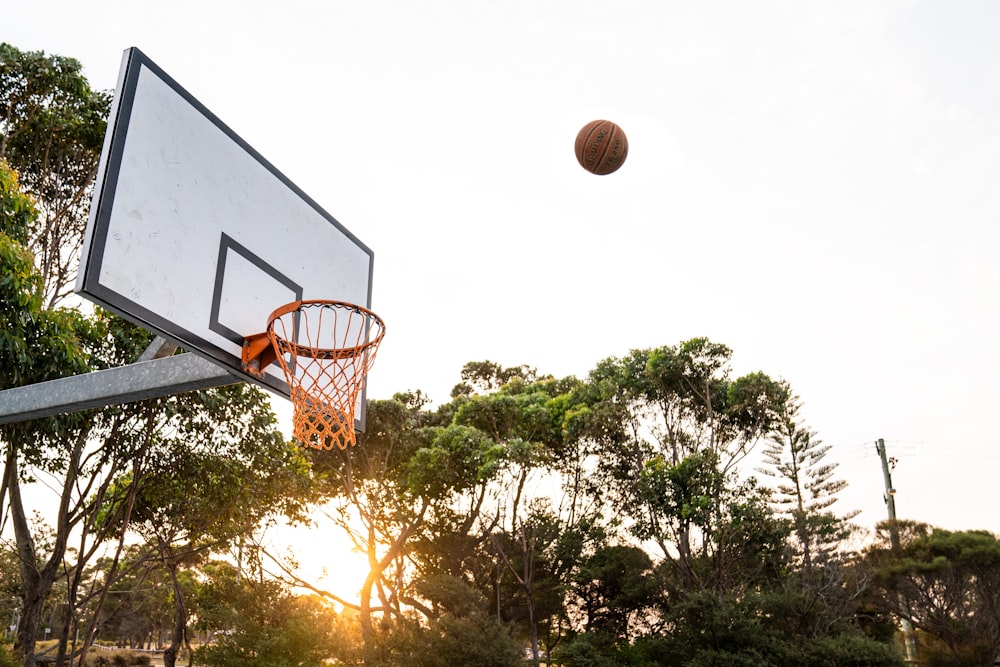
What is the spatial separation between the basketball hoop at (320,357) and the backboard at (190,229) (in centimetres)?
10

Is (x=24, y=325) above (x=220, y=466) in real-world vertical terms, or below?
above

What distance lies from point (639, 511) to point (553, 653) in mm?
4185

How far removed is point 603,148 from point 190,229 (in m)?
3.80

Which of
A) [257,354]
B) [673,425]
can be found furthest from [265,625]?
[257,354]

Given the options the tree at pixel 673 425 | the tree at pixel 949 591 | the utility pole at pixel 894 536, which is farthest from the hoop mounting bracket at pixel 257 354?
the utility pole at pixel 894 536

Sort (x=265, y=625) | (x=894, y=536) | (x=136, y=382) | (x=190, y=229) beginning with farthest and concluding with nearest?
1. (x=894, y=536)
2. (x=265, y=625)
3. (x=190, y=229)
4. (x=136, y=382)

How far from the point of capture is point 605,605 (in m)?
17.5

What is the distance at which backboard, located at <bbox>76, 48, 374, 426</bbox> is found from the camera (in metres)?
2.84

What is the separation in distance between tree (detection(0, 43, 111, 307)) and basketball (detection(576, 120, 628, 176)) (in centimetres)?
636

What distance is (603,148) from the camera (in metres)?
6.18

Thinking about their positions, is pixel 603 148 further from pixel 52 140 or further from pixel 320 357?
pixel 52 140

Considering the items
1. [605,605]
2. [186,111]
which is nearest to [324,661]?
[605,605]

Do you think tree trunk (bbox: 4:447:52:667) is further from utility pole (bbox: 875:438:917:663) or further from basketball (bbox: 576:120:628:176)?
utility pole (bbox: 875:438:917:663)

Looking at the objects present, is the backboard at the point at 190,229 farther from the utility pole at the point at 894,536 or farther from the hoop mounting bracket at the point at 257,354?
the utility pole at the point at 894,536
